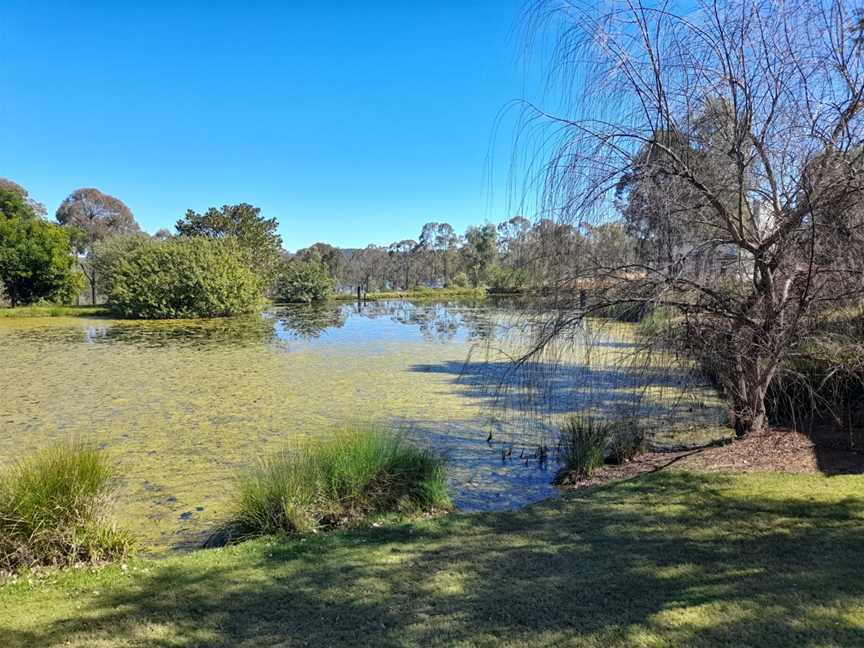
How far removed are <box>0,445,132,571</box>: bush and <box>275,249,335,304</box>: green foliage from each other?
111 feet

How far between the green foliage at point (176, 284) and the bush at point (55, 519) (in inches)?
905

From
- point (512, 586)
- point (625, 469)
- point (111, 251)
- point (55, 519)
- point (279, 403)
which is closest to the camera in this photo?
point (512, 586)

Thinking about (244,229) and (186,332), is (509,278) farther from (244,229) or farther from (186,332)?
(244,229)

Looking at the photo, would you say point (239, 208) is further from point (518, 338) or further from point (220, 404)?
point (518, 338)

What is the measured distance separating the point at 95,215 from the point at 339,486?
56.7 metres

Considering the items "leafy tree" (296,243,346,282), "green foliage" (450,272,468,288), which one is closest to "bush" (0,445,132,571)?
"green foliage" (450,272,468,288)

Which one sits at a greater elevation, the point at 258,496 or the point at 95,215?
the point at 95,215

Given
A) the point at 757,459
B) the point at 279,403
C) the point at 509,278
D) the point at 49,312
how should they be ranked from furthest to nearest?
the point at 49,312
the point at 279,403
the point at 757,459
the point at 509,278

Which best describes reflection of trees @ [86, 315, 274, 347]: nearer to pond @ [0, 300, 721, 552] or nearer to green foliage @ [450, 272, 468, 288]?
pond @ [0, 300, 721, 552]

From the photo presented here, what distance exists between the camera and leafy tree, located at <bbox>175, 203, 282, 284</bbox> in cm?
3438

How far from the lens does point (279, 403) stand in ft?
27.1

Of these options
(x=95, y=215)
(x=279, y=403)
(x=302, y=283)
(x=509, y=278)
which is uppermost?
(x=95, y=215)

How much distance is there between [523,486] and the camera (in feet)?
16.2

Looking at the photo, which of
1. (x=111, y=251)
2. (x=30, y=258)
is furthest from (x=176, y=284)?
(x=111, y=251)
